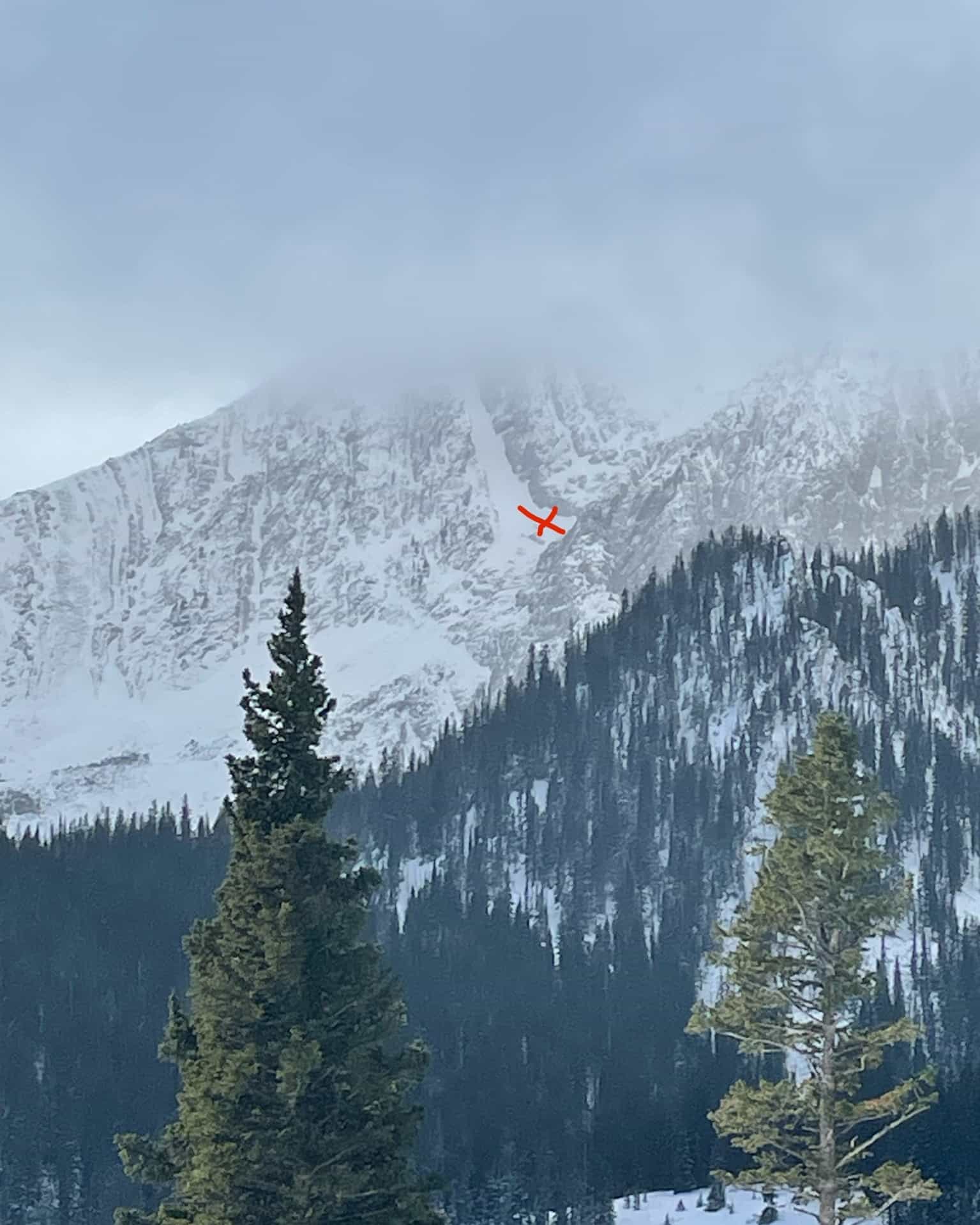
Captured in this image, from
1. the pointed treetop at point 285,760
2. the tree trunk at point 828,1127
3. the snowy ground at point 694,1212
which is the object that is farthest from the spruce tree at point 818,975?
the snowy ground at point 694,1212

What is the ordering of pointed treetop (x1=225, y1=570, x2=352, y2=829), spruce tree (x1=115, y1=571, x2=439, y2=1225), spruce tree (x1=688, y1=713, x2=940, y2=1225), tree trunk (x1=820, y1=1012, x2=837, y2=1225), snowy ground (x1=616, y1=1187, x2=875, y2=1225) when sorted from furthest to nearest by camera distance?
snowy ground (x1=616, y1=1187, x2=875, y2=1225), spruce tree (x1=688, y1=713, x2=940, y2=1225), tree trunk (x1=820, y1=1012, x2=837, y2=1225), pointed treetop (x1=225, y1=570, x2=352, y2=829), spruce tree (x1=115, y1=571, x2=439, y2=1225)

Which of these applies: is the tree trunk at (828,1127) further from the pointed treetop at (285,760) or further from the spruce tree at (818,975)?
the pointed treetop at (285,760)

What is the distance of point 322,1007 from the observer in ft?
111

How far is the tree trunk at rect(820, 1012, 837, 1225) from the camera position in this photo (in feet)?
124

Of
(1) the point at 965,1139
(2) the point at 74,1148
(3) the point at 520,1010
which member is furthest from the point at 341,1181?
(3) the point at 520,1010

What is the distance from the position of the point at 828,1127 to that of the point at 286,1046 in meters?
12.3

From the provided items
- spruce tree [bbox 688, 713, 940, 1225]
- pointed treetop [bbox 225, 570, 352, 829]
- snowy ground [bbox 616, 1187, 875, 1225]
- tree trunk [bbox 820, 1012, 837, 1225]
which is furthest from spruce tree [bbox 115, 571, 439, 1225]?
snowy ground [bbox 616, 1187, 875, 1225]

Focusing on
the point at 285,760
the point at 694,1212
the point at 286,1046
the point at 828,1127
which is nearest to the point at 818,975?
the point at 828,1127

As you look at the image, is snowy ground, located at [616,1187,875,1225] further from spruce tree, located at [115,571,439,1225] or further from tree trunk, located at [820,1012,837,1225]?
spruce tree, located at [115,571,439,1225]

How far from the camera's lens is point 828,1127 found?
3825cm

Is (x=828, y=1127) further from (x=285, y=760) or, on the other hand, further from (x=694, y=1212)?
(x=694, y=1212)

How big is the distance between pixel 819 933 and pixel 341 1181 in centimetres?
1275

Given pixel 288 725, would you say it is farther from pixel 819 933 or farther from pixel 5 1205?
pixel 5 1205

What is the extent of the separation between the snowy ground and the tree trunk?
5250 centimetres
